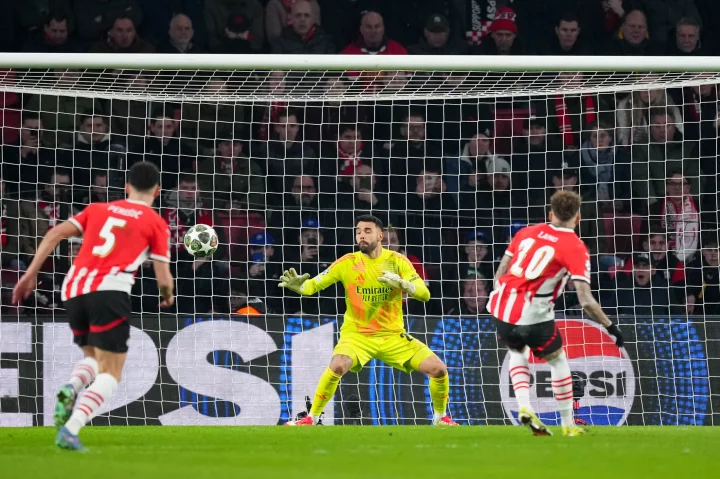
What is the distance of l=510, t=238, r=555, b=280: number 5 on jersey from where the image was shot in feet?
29.5

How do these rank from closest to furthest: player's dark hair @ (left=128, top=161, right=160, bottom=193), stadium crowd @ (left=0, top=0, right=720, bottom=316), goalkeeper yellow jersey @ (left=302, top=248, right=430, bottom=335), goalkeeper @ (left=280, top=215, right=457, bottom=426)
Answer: player's dark hair @ (left=128, top=161, right=160, bottom=193)
goalkeeper @ (left=280, top=215, right=457, bottom=426)
goalkeeper yellow jersey @ (left=302, top=248, right=430, bottom=335)
stadium crowd @ (left=0, top=0, right=720, bottom=316)

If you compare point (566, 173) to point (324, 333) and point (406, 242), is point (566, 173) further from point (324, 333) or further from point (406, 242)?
point (324, 333)

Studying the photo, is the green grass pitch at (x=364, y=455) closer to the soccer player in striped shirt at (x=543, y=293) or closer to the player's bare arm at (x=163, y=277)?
the soccer player in striped shirt at (x=543, y=293)

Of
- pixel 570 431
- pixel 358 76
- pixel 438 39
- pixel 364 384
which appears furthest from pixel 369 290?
pixel 438 39

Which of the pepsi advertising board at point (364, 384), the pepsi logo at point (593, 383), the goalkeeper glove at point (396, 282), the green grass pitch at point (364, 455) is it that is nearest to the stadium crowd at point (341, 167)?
the pepsi logo at point (593, 383)

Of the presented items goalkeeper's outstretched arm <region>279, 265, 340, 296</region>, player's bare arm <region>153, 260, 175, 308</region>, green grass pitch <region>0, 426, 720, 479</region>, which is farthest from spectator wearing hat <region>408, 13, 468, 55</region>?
player's bare arm <region>153, 260, 175, 308</region>

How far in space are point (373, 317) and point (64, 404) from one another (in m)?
4.61

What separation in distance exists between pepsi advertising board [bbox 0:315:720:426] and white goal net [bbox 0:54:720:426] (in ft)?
0.07

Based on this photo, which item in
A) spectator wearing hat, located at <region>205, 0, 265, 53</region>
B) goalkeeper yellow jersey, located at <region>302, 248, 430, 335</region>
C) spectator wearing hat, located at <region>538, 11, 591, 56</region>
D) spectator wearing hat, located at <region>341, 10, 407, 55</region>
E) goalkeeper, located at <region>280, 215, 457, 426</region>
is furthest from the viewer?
spectator wearing hat, located at <region>538, 11, 591, 56</region>

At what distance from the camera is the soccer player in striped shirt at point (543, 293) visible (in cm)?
895

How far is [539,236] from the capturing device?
29.7 ft

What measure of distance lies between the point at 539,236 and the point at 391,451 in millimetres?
2337

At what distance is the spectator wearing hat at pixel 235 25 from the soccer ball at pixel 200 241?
16.7 ft

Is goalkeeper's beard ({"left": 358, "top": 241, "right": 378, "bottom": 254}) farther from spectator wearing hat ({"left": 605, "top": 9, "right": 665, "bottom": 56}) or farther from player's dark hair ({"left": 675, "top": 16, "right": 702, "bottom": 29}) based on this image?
player's dark hair ({"left": 675, "top": 16, "right": 702, "bottom": 29})
